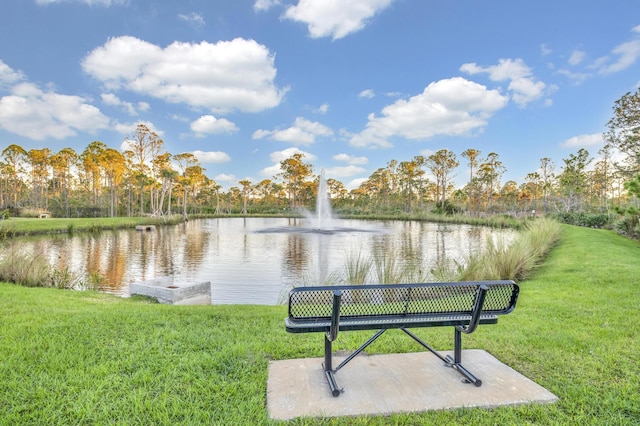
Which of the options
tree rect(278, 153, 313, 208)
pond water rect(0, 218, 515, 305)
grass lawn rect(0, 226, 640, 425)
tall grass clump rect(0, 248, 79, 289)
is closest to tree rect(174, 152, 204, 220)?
tree rect(278, 153, 313, 208)

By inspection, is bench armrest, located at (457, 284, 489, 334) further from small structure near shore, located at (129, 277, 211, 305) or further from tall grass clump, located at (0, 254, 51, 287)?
tall grass clump, located at (0, 254, 51, 287)

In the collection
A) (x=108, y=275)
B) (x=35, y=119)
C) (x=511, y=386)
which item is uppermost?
(x=35, y=119)

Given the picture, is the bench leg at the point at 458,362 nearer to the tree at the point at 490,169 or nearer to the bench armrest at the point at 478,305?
the bench armrest at the point at 478,305

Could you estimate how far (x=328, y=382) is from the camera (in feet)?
8.04

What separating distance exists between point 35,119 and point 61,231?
22.9 ft

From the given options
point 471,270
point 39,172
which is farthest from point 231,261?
point 39,172

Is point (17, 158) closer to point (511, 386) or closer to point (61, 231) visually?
point (61, 231)

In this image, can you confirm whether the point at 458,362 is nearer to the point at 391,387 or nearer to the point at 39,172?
the point at 391,387

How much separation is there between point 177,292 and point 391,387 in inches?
183

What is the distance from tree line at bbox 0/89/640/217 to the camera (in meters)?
36.3

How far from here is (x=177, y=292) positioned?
5.92 metres

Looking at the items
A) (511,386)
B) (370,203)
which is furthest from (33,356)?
(370,203)

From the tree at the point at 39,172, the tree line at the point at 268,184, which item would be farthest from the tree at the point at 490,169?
the tree at the point at 39,172

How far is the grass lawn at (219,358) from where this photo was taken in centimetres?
206
